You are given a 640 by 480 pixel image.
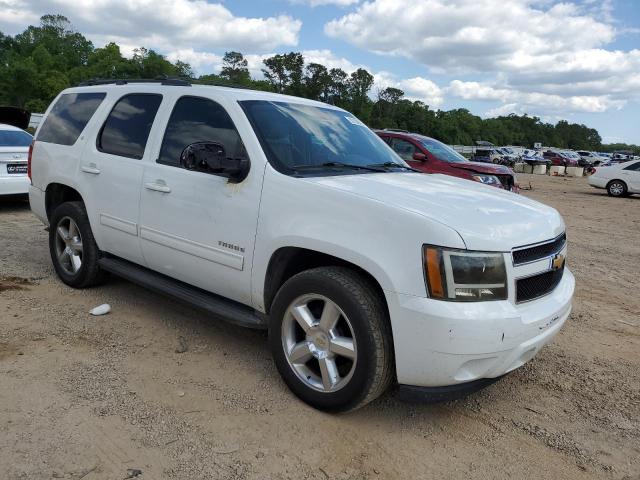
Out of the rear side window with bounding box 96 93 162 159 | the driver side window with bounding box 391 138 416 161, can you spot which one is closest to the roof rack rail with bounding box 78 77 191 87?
the rear side window with bounding box 96 93 162 159

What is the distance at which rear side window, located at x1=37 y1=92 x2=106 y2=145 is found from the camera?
16.6ft

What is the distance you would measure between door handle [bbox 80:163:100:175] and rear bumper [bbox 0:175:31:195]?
477 centimetres

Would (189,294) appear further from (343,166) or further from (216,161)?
(343,166)

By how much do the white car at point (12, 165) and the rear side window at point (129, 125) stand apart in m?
4.91

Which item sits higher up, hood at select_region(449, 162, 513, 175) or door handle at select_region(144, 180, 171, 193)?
hood at select_region(449, 162, 513, 175)

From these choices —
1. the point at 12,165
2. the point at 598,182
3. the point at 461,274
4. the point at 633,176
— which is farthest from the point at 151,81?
the point at 598,182

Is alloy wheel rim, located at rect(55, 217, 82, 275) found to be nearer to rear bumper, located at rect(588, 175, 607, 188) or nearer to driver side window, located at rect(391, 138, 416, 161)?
driver side window, located at rect(391, 138, 416, 161)

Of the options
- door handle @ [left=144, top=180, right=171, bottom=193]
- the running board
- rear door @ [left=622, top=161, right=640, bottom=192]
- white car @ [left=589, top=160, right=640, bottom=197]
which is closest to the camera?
the running board

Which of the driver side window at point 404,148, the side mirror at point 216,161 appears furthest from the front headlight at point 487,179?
the side mirror at point 216,161

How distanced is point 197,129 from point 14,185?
6225 mm

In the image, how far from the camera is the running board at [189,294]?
3553 mm

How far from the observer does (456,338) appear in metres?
2.68

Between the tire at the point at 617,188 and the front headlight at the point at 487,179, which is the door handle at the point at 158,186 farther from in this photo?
the tire at the point at 617,188

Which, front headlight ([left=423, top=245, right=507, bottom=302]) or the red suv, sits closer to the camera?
front headlight ([left=423, top=245, right=507, bottom=302])
